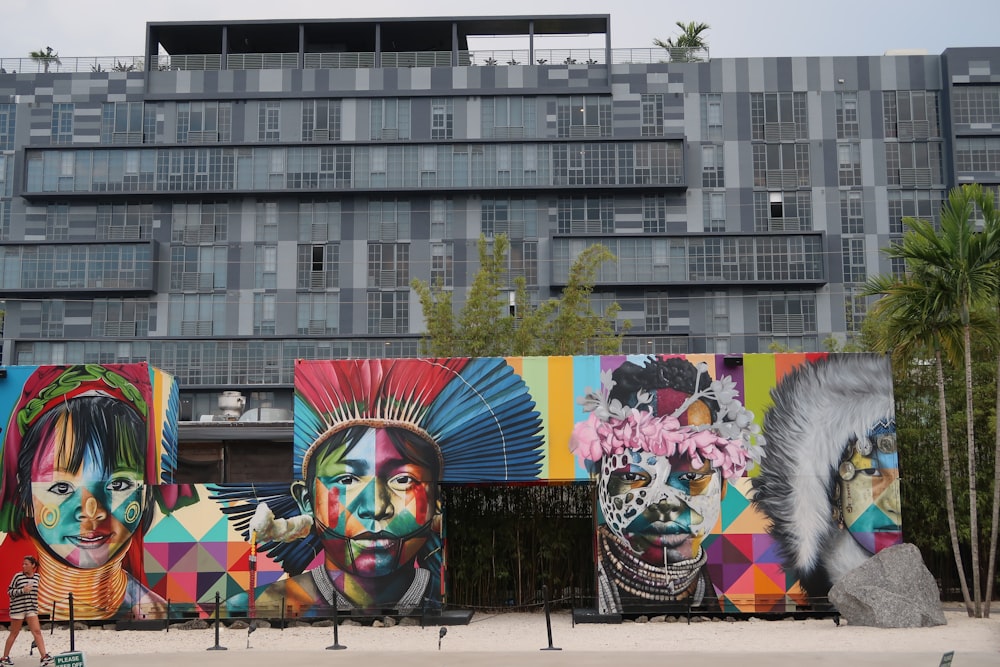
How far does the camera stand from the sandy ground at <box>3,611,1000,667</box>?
714 inches

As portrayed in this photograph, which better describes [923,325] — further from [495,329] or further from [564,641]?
[495,329]

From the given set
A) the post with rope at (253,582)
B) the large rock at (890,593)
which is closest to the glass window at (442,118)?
the post with rope at (253,582)

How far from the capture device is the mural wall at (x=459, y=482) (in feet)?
73.6

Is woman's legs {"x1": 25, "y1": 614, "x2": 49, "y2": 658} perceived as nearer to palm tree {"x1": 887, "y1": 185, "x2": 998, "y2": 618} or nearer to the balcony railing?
palm tree {"x1": 887, "y1": 185, "x2": 998, "y2": 618}

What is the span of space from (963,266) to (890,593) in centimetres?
672

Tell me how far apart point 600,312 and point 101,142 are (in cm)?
2942

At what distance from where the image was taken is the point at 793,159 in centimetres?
6406

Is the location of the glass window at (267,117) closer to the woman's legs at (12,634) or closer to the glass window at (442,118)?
the glass window at (442,118)

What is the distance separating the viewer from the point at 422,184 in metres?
63.4

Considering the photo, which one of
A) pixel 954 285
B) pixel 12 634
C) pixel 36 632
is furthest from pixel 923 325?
pixel 12 634

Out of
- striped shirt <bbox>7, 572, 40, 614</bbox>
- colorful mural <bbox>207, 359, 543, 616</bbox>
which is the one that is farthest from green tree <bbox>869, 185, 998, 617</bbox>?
striped shirt <bbox>7, 572, 40, 614</bbox>

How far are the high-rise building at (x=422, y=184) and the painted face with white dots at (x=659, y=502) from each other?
4047 centimetres

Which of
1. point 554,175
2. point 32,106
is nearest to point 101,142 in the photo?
point 32,106

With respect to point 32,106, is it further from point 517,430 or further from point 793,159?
point 517,430
